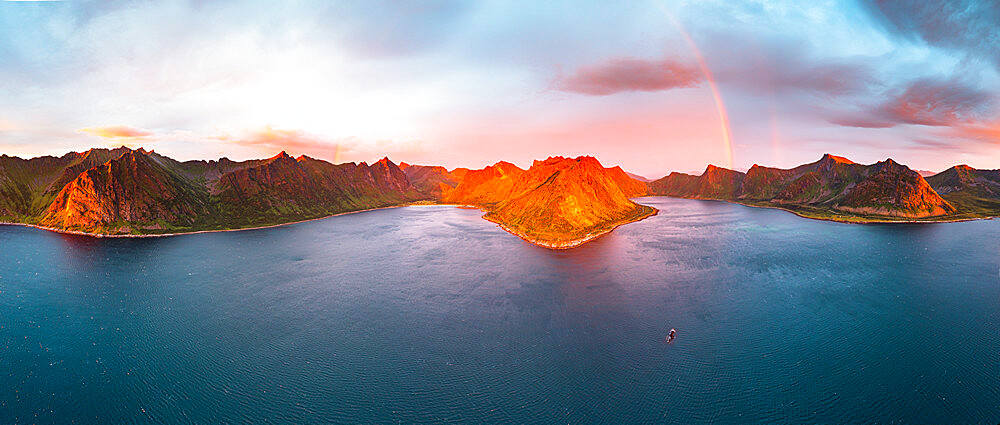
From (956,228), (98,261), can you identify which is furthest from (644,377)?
(956,228)

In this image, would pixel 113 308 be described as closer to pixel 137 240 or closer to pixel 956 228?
pixel 137 240

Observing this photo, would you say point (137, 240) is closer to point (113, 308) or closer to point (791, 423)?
point (113, 308)

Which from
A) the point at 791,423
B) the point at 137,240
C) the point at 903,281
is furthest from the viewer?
the point at 137,240

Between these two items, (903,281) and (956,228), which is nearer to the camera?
(903,281)

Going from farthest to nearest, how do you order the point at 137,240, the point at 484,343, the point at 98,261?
the point at 137,240 < the point at 98,261 < the point at 484,343

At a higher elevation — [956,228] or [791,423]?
[956,228]

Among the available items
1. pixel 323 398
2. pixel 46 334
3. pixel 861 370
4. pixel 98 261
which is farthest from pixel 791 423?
pixel 98 261
